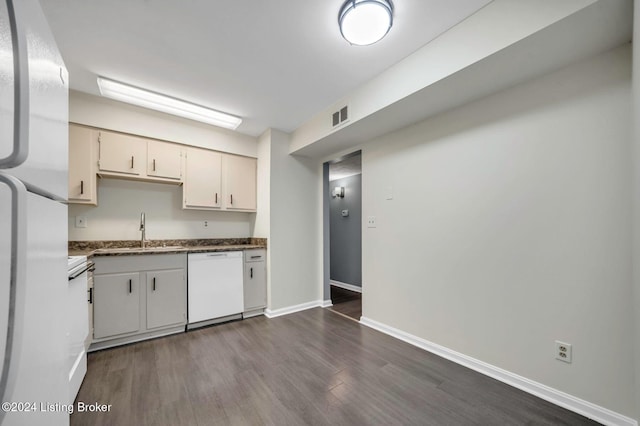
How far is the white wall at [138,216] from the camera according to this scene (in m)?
2.77

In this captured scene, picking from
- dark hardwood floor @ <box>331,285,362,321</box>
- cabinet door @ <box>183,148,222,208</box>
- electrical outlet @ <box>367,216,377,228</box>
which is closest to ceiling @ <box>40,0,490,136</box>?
cabinet door @ <box>183,148,222,208</box>

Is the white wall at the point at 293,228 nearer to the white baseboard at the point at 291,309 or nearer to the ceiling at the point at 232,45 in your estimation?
the white baseboard at the point at 291,309

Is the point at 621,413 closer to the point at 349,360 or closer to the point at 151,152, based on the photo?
the point at 349,360

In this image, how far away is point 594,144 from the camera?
5.11 feet

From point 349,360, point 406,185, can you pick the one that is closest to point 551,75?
point 406,185

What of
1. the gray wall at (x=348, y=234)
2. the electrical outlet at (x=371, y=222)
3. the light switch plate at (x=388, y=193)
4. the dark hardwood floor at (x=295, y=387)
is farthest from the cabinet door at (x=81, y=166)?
the gray wall at (x=348, y=234)

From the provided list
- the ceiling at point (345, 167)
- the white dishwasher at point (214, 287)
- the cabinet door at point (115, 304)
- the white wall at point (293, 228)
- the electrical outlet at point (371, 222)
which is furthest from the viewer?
the ceiling at point (345, 167)

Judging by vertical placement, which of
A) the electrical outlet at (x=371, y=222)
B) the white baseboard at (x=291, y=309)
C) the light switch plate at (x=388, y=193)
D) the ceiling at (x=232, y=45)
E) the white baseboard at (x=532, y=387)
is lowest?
the white baseboard at (x=291, y=309)

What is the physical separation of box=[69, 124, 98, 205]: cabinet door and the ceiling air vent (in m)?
2.50

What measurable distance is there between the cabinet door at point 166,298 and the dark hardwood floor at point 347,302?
1.92 meters

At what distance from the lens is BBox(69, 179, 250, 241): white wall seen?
2766mm

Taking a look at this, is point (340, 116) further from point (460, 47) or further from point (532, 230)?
point (532, 230)

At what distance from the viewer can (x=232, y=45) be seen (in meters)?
1.88

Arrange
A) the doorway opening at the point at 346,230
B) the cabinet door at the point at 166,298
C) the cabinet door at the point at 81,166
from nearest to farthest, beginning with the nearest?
the cabinet door at the point at 81,166
the cabinet door at the point at 166,298
the doorway opening at the point at 346,230
